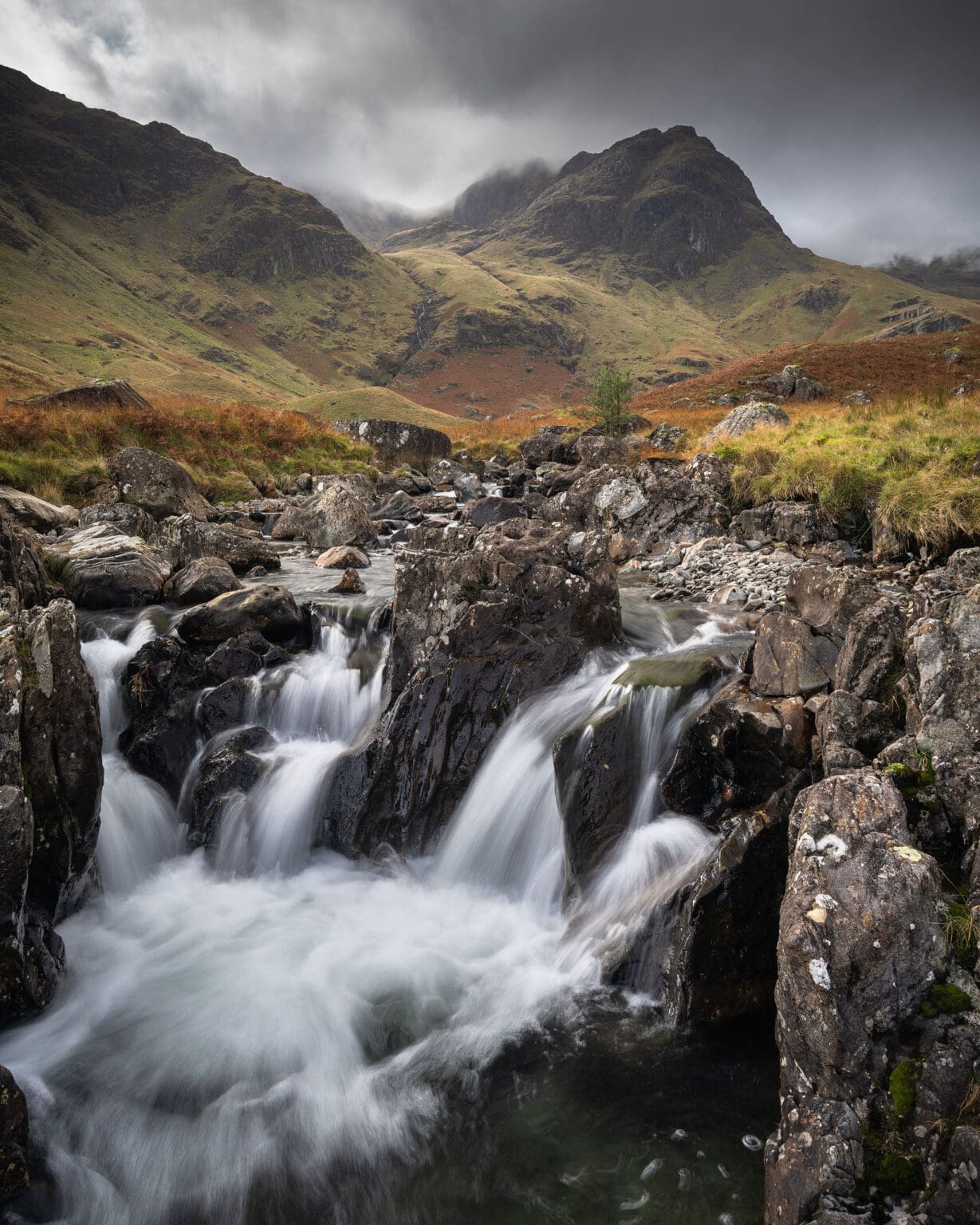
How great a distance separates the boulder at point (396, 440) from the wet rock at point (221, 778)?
2760 centimetres

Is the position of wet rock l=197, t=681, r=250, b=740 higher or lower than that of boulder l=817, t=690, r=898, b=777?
lower

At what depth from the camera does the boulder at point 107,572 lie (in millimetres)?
12922

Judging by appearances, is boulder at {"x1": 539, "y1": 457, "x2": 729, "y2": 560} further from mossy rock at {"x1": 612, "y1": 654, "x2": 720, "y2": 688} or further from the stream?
the stream

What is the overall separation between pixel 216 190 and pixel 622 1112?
232031mm

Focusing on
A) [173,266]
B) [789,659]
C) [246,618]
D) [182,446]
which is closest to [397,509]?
[182,446]

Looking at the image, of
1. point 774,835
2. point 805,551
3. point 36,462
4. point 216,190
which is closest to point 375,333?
point 216,190

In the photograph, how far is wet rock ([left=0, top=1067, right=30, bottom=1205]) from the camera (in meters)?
4.06

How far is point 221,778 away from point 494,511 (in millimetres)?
12961

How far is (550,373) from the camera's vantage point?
138125mm

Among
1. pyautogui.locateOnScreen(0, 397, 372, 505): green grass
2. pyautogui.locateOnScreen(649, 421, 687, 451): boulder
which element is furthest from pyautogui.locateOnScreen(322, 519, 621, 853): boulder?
pyautogui.locateOnScreen(649, 421, 687, 451): boulder

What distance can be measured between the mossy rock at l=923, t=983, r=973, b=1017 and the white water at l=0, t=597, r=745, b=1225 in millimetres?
2687

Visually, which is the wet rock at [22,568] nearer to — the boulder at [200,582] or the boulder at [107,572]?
the boulder at [107,572]

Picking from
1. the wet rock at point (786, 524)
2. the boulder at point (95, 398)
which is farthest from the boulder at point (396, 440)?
the wet rock at point (786, 524)

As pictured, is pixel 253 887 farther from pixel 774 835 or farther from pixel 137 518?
pixel 137 518
